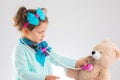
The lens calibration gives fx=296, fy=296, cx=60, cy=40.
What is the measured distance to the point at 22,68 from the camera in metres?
1.20

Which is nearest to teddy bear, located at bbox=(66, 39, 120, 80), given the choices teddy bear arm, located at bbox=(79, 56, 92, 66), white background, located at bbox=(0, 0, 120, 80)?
teddy bear arm, located at bbox=(79, 56, 92, 66)

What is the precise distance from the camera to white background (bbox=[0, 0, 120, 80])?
1.74 metres

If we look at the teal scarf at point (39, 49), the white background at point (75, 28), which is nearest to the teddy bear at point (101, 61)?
the teal scarf at point (39, 49)

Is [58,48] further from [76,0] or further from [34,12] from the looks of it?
[34,12]

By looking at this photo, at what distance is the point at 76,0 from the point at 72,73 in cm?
57

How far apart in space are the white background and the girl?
1.39 ft

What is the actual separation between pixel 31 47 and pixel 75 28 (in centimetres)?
51

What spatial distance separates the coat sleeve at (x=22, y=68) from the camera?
119 centimetres

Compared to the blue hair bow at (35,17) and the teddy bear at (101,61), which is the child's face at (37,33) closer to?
the blue hair bow at (35,17)

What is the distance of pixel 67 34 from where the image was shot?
1748mm

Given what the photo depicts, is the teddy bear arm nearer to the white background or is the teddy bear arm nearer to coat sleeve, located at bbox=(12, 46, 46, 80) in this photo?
coat sleeve, located at bbox=(12, 46, 46, 80)

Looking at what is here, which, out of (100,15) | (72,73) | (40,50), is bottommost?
(72,73)

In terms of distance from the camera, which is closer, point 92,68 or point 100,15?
point 92,68

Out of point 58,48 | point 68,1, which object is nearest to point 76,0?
point 68,1
